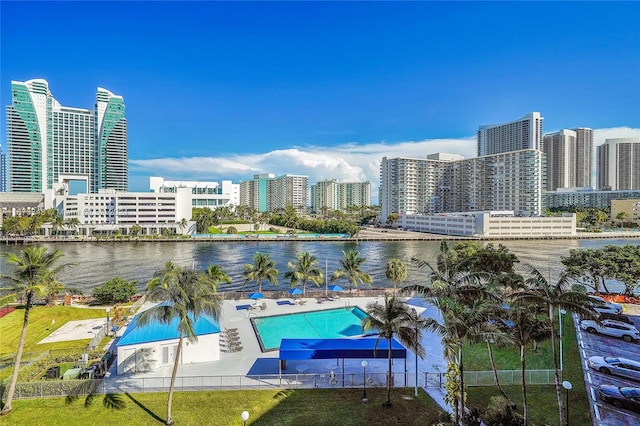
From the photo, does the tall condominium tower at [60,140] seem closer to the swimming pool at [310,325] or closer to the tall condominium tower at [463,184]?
the tall condominium tower at [463,184]

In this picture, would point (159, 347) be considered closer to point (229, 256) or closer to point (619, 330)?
point (619, 330)

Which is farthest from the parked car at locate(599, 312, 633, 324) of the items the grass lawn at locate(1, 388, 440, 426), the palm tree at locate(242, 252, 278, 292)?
the palm tree at locate(242, 252, 278, 292)

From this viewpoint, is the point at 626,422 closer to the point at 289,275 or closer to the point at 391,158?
the point at 289,275

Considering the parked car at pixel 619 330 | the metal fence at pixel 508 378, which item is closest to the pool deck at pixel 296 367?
the metal fence at pixel 508 378

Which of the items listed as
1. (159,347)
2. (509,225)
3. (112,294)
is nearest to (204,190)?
(509,225)

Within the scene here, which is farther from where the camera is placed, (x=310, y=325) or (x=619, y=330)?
(x=310, y=325)

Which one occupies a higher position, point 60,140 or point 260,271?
point 60,140

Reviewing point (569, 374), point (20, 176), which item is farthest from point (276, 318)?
point (20, 176)
